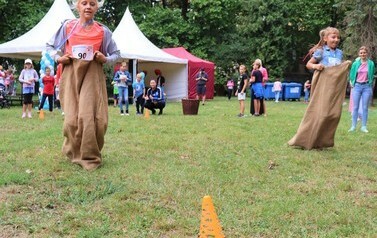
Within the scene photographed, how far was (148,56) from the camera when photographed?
20.0 metres

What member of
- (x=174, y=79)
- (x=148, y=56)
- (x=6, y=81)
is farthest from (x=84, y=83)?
(x=174, y=79)

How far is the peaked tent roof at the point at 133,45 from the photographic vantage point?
19656 mm

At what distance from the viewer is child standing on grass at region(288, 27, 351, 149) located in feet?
22.5

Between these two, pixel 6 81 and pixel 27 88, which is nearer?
pixel 27 88

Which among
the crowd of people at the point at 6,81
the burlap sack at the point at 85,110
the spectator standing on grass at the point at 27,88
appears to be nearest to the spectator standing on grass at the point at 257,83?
the spectator standing on grass at the point at 27,88

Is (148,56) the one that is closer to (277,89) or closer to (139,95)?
(139,95)

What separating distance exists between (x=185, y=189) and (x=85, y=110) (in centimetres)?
165

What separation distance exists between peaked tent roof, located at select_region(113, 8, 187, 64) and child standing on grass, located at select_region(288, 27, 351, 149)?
13.2 metres

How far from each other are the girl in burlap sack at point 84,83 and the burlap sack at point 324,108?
10.7 ft

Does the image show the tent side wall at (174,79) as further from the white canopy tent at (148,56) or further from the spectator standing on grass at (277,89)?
the spectator standing on grass at (277,89)

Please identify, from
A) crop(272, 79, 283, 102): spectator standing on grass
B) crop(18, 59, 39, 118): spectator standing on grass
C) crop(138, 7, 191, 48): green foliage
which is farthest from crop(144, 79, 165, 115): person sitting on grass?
crop(138, 7, 191, 48): green foliage

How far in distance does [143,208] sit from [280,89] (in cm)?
2382

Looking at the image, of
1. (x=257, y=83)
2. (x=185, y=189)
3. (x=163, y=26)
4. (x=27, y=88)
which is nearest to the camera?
(x=185, y=189)

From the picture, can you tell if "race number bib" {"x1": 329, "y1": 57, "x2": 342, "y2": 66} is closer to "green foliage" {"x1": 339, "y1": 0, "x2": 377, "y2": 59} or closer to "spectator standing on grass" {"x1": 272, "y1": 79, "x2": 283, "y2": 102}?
"green foliage" {"x1": 339, "y1": 0, "x2": 377, "y2": 59}
